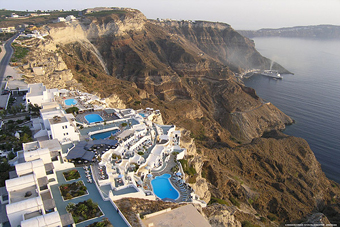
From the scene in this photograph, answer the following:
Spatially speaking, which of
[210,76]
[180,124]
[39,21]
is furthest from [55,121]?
[39,21]

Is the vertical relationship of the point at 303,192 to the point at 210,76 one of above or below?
below

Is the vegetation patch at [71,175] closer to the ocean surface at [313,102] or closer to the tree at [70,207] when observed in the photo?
the tree at [70,207]

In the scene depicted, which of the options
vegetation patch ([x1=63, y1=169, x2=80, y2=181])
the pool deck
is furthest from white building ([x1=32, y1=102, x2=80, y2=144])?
the pool deck

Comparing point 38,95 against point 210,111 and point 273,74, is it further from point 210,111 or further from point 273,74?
point 273,74

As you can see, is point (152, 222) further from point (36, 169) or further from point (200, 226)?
point (36, 169)

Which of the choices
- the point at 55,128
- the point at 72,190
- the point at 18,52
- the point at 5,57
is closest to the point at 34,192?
the point at 72,190

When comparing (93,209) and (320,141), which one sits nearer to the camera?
(93,209)

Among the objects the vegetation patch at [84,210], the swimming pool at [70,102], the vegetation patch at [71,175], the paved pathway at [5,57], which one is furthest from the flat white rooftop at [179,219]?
the paved pathway at [5,57]
